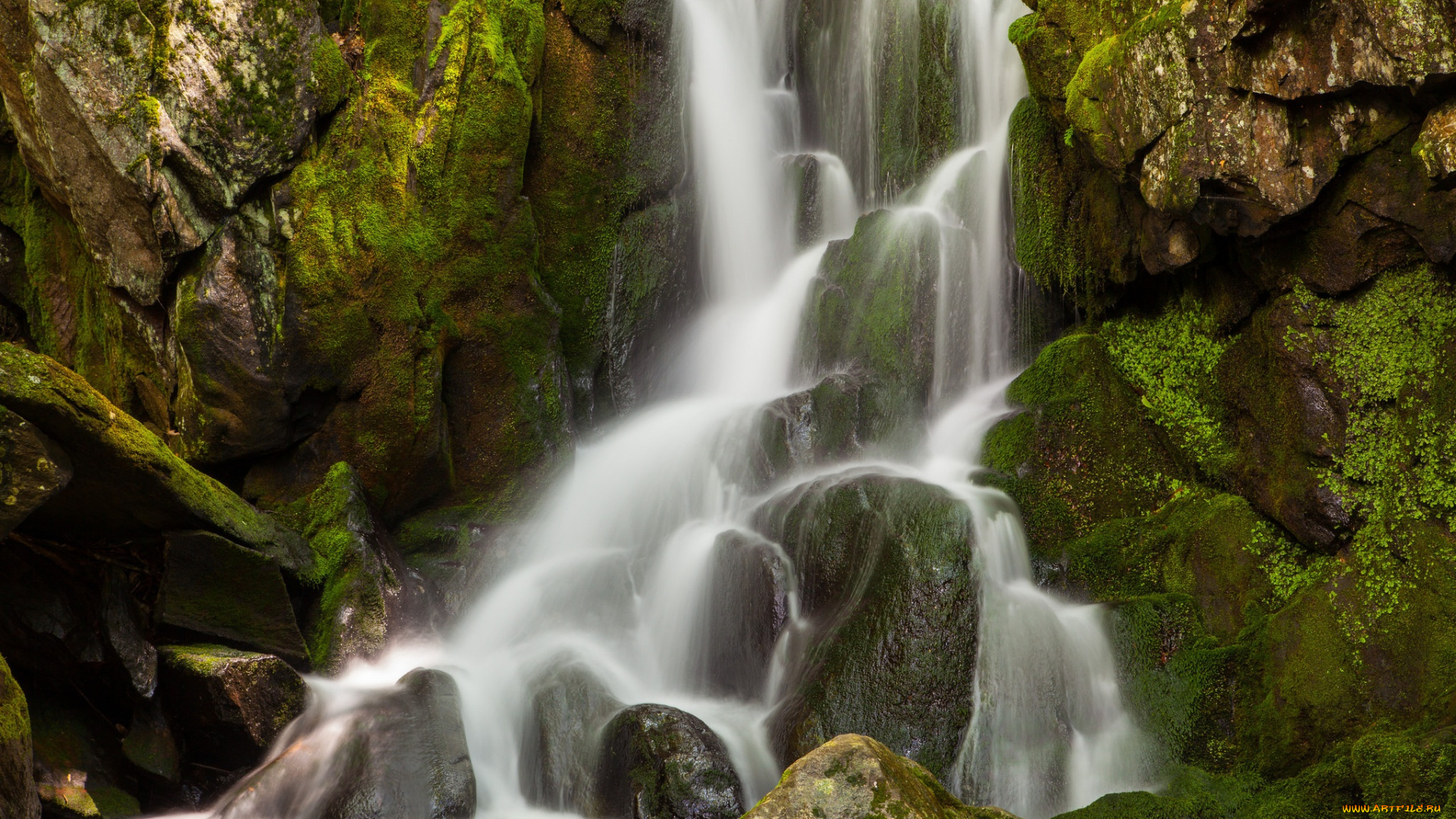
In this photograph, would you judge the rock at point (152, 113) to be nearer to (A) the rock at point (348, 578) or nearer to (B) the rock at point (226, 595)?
(A) the rock at point (348, 578)

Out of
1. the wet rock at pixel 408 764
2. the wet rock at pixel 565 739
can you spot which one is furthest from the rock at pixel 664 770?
the wet rock at pixel 408 764

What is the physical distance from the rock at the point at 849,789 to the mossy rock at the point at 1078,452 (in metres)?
4.39

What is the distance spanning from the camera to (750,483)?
9.56 m

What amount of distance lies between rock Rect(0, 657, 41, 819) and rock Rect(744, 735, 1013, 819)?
3.71 meters

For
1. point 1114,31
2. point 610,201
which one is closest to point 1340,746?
point 1114,31

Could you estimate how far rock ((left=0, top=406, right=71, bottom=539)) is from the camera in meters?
5.18

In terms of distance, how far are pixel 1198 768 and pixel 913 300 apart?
232 inches

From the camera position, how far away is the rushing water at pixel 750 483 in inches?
264

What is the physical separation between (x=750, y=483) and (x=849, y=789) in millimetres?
5766

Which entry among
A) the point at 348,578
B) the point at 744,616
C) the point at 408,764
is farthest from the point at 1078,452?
the point at 348,578

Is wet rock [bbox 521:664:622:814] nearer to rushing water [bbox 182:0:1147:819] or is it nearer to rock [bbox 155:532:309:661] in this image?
rushing water [bbox 182:0:1147:819]

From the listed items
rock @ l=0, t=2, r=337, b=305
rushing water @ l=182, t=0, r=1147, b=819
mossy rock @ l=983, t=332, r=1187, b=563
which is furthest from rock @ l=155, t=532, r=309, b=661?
mossy rock @ l=983, t=332, r=1187, b=563

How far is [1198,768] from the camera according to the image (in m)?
6.39

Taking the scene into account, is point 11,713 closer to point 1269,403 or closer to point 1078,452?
point 1078,452
